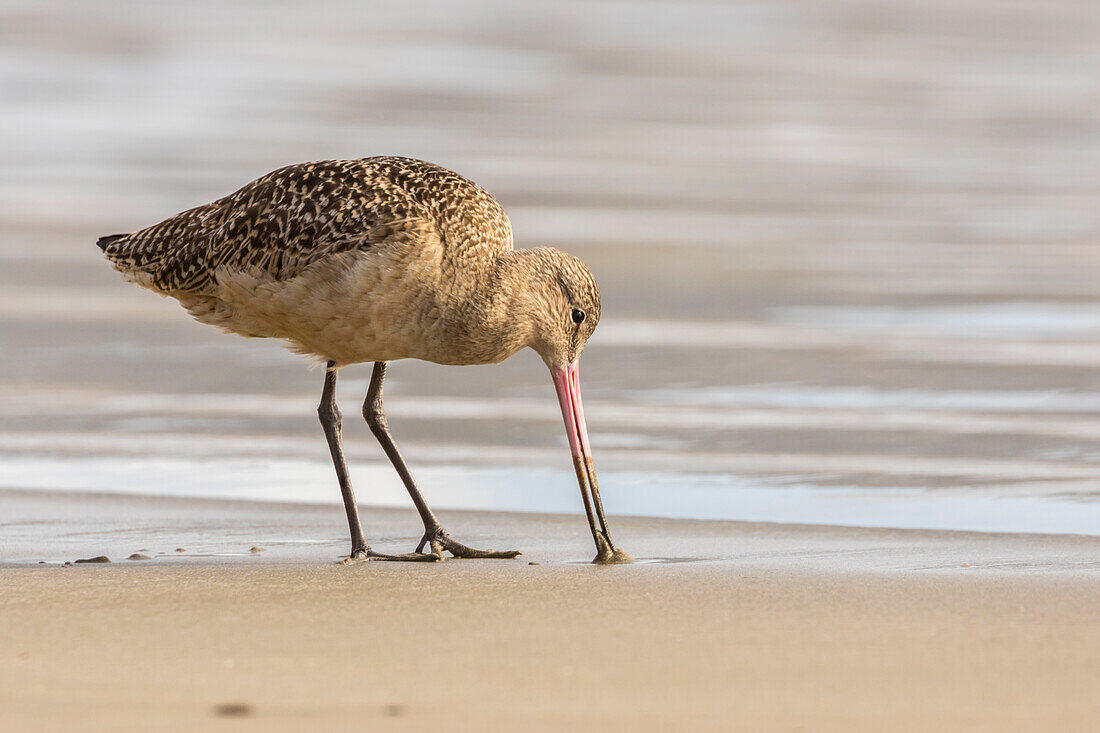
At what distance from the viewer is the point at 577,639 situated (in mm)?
3457

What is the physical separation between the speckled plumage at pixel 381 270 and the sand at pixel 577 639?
0.74 m

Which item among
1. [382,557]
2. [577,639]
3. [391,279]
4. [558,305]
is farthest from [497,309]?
[577,639]

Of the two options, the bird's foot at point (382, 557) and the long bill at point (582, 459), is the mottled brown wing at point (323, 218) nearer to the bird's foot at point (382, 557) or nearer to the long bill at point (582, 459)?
the long bill at point (582, 459)

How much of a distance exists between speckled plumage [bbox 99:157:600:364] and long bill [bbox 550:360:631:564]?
0.11m

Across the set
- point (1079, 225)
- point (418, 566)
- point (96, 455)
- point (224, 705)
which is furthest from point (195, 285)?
point (1079, 225)

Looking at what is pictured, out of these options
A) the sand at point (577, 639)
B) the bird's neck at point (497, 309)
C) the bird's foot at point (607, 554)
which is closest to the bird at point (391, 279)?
the bird's neck at point (497, 309)

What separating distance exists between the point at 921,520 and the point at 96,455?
11.8 ft

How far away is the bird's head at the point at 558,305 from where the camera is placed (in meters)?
5.51

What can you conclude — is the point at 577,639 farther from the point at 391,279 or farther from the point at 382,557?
the point at 391,279

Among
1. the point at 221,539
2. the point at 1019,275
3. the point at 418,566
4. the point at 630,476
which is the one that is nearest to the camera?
the point at 418,566

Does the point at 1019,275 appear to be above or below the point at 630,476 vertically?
above

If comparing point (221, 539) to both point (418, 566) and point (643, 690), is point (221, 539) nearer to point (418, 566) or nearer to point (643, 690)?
point (418, 566)

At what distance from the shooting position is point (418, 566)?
16.6ft

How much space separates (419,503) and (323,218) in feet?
3.24
